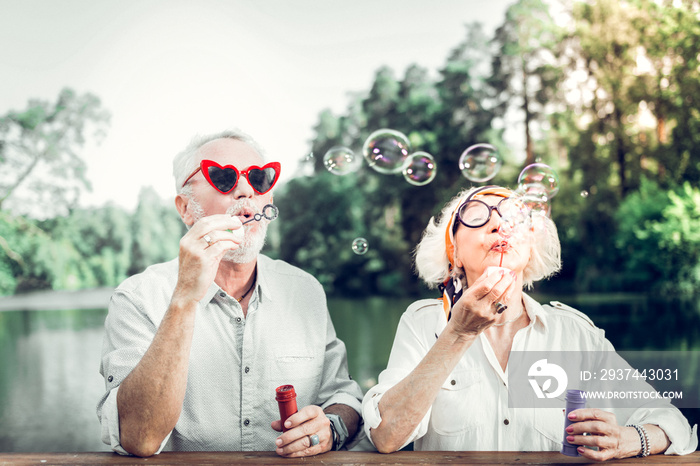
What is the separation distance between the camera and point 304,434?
1.43 meters

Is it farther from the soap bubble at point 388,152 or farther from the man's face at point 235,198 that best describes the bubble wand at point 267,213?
the soap bubble at point 388,152

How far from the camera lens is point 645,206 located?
279 inches

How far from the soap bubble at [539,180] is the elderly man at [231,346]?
90cm

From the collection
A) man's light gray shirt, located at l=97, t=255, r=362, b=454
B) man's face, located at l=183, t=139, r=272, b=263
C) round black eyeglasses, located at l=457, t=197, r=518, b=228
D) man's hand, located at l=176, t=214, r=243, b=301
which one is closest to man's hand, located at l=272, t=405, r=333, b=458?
man's light gray shirt, located at l=97, t=255, r=362, b=454

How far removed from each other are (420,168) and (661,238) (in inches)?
214

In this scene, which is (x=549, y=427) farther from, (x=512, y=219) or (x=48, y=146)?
Result: (x=48, y=146)

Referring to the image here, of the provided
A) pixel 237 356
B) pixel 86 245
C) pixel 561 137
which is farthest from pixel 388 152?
pixel 86 245

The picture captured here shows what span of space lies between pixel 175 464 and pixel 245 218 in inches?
26.8

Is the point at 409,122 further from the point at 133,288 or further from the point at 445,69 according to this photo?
the point at 133,288

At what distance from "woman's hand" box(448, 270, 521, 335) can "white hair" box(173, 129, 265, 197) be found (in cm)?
84

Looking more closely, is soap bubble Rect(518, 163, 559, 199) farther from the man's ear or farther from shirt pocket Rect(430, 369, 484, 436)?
the man's ear

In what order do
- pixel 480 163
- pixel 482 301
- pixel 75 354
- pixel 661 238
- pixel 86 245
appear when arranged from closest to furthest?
pixel 482 301
pixel 480 163
pixel 661 238
pixel 86 245
pixel 75 354

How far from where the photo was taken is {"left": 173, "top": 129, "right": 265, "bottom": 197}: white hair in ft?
5.94

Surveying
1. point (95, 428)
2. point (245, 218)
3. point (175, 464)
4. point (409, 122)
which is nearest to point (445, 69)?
point (409, 122)
